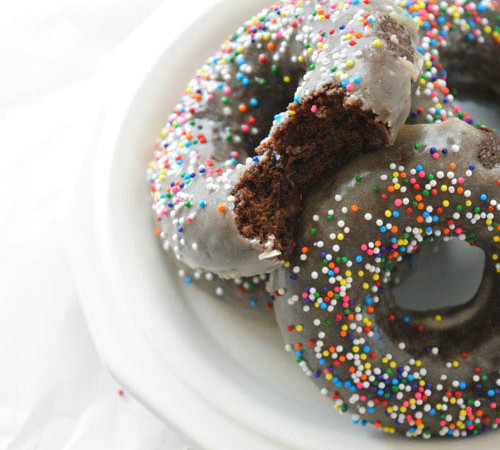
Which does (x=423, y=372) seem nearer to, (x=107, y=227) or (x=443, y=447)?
(x=443, y=447)

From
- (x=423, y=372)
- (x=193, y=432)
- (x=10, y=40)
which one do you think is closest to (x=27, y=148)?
(x=10, y=40)

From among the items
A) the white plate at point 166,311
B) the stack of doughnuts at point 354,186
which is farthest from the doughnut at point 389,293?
the white plate at point 166,311

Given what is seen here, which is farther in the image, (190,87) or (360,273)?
(190,87)

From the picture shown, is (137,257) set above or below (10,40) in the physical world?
below

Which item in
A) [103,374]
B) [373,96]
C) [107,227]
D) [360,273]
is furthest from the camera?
[103,374]

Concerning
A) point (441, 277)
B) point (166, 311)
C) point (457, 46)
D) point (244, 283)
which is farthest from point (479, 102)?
point (166, 311)

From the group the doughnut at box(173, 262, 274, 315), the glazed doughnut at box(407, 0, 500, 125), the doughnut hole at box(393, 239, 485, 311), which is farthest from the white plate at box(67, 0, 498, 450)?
the glazed doughnut at box(407, 0, 500, 125)

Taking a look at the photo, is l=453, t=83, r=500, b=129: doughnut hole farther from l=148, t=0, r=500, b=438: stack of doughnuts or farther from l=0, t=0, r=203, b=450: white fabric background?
l=0, t=0, r=203, b=450: white fabric background

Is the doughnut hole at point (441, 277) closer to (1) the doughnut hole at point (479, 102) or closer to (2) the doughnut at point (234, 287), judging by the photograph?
(2) the doughnut at point (234, 287)
